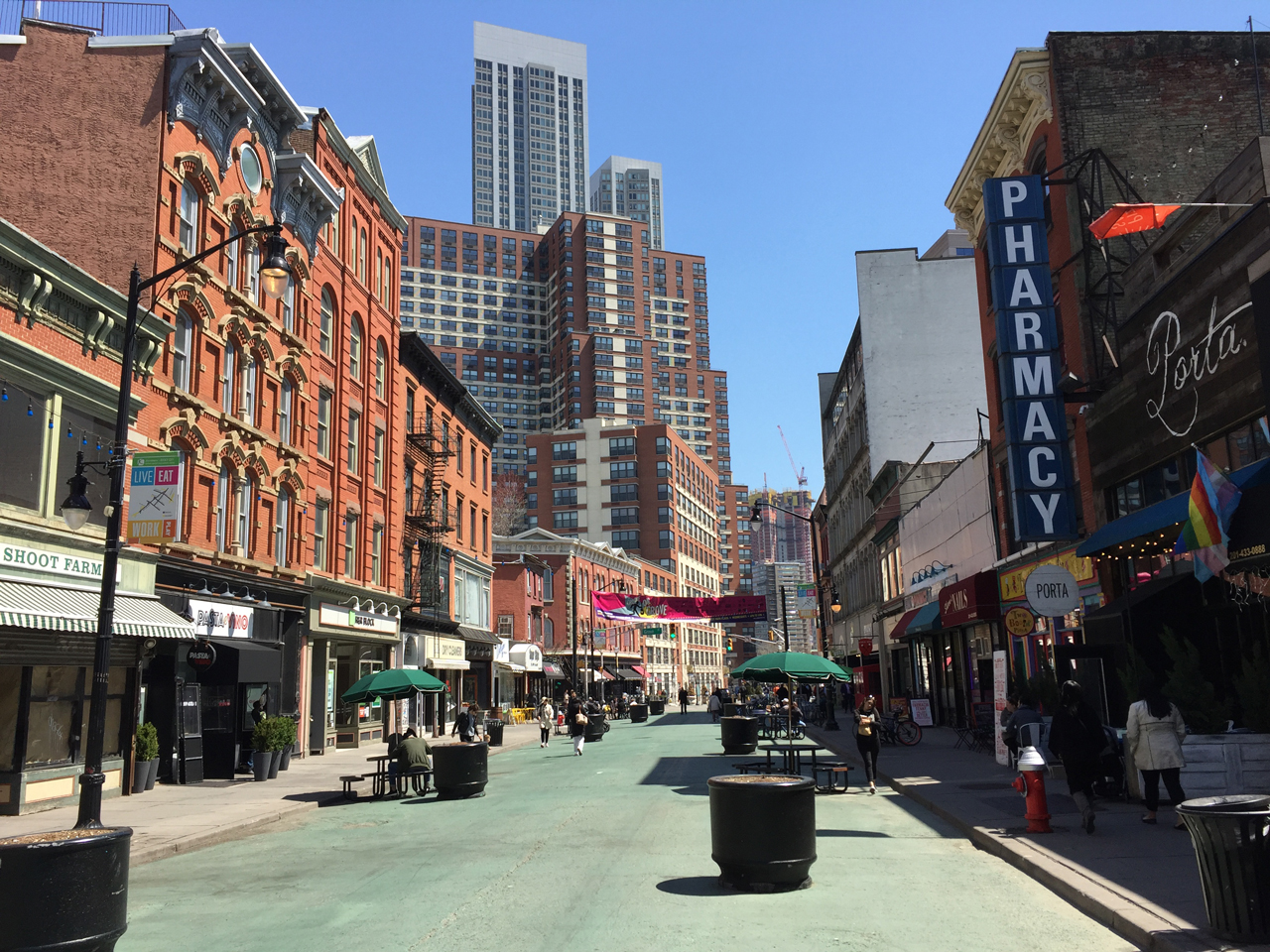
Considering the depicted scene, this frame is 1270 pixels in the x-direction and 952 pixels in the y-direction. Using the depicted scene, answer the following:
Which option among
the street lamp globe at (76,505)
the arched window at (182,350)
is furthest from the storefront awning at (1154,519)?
the arched window at (182,350)

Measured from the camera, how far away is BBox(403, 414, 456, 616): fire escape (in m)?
44.5

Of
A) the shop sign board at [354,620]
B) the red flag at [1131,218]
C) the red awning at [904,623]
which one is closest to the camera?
the red flag at [1131,218]

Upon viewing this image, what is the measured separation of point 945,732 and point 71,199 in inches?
1177

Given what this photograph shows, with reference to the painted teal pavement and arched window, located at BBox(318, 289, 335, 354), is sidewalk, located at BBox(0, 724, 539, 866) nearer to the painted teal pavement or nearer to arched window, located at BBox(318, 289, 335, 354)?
the painted teal pavement

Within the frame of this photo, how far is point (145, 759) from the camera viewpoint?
74.7 ft

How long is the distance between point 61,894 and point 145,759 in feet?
56.3

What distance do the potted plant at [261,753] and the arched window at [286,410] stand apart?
9498mm

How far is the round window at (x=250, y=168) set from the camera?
29812 millimetres

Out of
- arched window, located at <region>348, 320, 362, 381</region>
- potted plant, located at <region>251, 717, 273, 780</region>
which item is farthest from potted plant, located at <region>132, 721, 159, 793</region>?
arched window, located at <region>348, 320, 362, 381</region>

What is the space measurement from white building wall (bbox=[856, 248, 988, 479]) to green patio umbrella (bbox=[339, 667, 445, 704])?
3052cm

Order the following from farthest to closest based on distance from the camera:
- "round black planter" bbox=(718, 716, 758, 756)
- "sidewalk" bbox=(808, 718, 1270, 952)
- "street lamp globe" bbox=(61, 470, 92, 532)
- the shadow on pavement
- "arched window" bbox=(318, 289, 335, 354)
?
"arched window" bbox=(318, 289, 335, 354) → "round black planter" bbox=(718, 716, 758, 756) → "street lamp globe" bbox=(61, 470, 92, 532) → the shadow on pavement → "sidewalk" bbox=(808, 718, 1270, 952)

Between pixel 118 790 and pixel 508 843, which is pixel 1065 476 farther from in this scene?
pixel 118 790

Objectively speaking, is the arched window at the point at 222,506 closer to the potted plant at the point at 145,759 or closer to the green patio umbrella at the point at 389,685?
the potted plant at the point at 145,759

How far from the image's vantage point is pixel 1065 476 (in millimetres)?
22469
